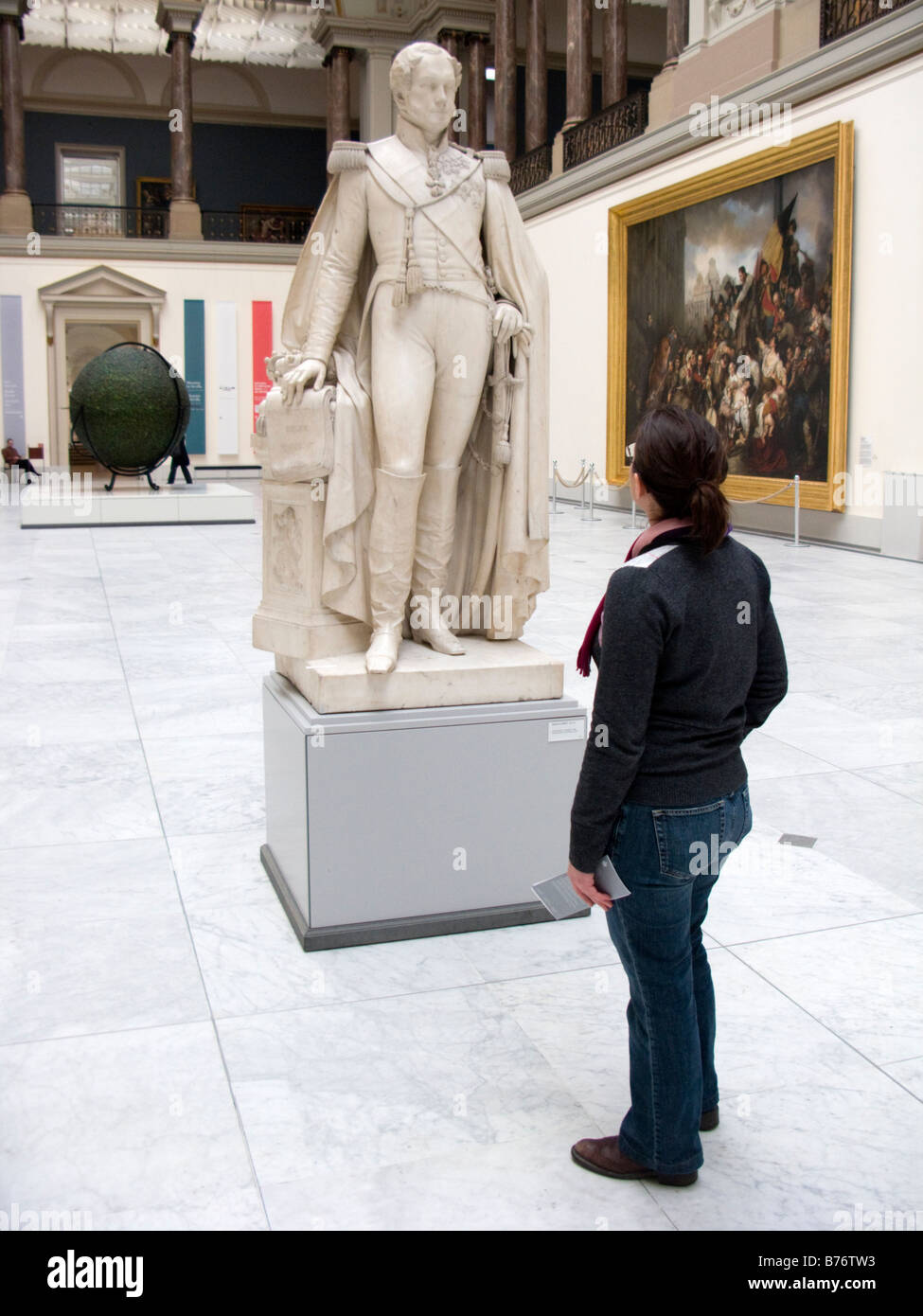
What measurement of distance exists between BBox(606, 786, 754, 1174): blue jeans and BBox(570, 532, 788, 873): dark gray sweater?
5cm

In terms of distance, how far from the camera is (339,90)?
29000mm

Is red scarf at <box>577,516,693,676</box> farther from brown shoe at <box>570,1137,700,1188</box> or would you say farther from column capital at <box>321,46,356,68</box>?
column capital at <box>321,46,356,68</box>

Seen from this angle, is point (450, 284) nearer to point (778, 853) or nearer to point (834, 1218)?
point (778, 853)

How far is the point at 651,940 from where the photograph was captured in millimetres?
2512

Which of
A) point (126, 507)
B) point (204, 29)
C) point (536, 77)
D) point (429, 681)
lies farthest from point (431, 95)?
point (204, 29)

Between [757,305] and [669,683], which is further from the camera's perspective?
[757,305]

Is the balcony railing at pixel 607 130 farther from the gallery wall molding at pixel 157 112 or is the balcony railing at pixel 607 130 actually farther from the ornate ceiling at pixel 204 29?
the gallery wall molding at pixel 157 112

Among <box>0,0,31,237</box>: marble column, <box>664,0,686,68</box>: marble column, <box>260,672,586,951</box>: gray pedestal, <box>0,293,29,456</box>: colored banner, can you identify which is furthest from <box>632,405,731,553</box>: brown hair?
<box>0,0,31,237</box>: marble column

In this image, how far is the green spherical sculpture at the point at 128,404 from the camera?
16703 millimetres

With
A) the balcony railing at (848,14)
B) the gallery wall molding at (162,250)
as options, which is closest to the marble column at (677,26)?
the balcony railing at (848,14)

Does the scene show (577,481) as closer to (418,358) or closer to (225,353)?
(225,353)

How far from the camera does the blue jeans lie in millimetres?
2453

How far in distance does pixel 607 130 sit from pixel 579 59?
2035mm

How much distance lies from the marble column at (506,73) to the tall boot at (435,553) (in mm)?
21819
